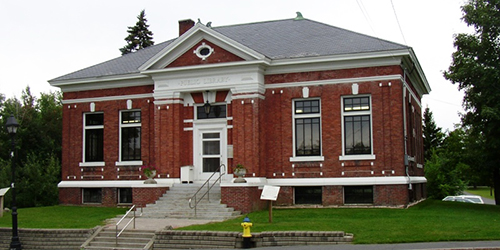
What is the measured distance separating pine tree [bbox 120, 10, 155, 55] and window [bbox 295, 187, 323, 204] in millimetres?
35824

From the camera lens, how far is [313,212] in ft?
72.1

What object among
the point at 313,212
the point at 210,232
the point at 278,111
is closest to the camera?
the point at 210,232

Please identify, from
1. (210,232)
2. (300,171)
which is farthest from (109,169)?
(210,232)

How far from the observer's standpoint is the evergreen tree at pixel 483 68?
2347 cm

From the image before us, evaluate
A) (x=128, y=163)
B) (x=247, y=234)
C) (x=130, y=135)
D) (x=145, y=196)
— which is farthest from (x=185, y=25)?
(x=247, y=234)

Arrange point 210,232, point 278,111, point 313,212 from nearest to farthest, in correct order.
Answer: point 210,232
point 313,212
point 278,111

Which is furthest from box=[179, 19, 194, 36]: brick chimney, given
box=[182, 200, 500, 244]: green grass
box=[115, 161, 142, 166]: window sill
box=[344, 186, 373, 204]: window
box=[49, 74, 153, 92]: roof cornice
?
box=[344, 186, 373, 204]: window

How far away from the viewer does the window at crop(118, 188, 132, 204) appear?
2755 cm

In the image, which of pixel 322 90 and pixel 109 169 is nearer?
pixel 322 90

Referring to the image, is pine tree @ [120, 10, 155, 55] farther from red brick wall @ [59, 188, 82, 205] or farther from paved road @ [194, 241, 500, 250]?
paved road @ [194, 241, 500, 250]

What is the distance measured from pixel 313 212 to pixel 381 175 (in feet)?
11.4

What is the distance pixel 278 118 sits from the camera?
25172mm

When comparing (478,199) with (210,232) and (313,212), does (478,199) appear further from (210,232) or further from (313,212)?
(210,232)

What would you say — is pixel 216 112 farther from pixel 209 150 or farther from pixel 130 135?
pixel 130 135
